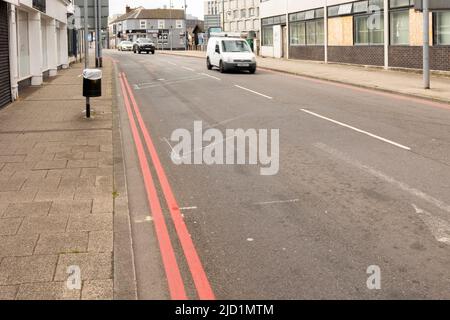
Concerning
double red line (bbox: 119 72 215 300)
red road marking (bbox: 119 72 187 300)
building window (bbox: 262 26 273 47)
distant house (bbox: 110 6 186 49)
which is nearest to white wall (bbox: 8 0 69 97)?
double red line (bbox: 119 72 215 300)

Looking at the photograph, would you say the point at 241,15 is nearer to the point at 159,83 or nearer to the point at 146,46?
the point at 146,46

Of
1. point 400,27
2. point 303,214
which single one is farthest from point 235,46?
point 303,214

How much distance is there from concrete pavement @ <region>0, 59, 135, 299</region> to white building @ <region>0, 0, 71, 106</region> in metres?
5.18

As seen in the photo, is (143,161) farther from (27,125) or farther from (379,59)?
(379,59)

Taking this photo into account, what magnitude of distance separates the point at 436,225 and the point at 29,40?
21274 mm

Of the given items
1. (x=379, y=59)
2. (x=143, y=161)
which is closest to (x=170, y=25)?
(x=379, y=59)

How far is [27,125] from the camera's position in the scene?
1307 centimetres

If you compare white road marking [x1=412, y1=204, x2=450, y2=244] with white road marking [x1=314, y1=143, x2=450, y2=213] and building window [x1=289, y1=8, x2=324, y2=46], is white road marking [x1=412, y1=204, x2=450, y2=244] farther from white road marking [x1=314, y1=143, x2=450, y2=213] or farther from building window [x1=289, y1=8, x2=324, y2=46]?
building window [x1=289, y1=8, x2=324, y2=46]

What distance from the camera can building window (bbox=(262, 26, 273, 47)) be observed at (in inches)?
1923

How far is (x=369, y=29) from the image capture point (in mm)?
31438
